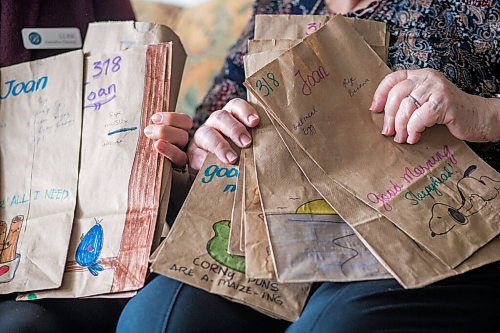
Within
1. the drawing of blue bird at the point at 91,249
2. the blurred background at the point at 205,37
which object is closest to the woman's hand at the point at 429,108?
the drawing of blue bird at the point at 91,249

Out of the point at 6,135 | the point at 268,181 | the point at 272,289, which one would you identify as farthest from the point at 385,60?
the point at 6,135

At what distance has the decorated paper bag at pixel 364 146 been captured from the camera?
0.76 metres

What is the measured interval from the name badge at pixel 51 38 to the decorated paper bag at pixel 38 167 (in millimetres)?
87

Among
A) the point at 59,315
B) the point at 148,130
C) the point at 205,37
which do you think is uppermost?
the point at 148,130

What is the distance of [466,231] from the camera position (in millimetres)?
762

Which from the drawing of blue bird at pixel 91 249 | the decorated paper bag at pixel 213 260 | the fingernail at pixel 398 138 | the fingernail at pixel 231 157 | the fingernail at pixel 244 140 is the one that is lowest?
the drawing of blue bird at pixel 91 249

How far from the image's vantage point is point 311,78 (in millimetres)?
844

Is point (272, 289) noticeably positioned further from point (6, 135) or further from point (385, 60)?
point (6, 135)

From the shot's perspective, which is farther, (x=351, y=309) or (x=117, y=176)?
(x=117, y=176)

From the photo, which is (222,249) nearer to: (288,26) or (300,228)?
(300,228)

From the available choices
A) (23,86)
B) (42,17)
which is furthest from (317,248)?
(42,17)

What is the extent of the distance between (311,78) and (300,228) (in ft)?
0.64

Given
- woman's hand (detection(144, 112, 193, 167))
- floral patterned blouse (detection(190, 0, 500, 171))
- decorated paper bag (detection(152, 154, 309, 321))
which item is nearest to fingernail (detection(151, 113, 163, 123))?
woman's hand (detection(144, 112, 193, 167))

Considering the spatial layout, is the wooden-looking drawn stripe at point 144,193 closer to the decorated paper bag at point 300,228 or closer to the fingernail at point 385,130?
the decorated paper bag at point 300,228
